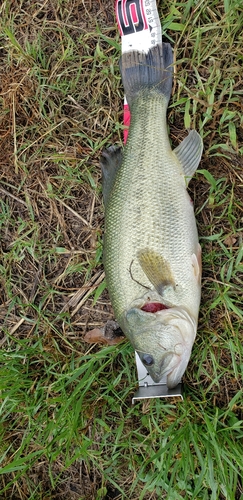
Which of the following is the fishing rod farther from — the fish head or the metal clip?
the fish head

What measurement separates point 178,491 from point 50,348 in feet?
4.10

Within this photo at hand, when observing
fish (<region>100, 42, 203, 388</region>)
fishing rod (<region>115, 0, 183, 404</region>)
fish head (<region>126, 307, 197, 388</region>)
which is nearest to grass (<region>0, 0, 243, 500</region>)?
fishing rod (<region>115, 0, 183, 404</region>)

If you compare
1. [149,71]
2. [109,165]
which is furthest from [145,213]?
[149,71]

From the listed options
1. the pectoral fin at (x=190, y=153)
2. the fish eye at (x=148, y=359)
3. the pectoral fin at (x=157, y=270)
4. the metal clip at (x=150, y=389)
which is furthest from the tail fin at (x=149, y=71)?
the metal clip at (x=150, y=389)

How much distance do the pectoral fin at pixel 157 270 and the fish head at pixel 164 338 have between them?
0.47ft

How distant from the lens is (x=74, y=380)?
125 inches

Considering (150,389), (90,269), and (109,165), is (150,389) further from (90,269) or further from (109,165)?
(109,165)

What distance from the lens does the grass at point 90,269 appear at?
2.86 metres

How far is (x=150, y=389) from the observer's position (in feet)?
9.29

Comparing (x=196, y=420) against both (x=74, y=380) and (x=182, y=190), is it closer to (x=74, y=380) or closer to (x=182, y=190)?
(x=74, y=380)

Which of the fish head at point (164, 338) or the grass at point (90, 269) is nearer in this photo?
the fish head at point (164, 338)

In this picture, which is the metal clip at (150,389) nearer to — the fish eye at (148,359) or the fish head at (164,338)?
the fish head at (164,338)

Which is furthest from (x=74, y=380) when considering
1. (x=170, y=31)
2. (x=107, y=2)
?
(x=107, y=2)

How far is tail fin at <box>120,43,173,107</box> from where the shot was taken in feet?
9.48
